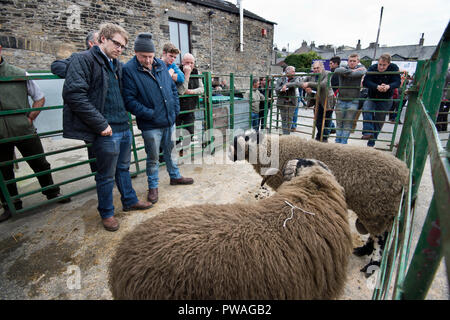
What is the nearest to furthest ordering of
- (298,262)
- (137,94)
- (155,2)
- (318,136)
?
(298,262) < (137,94) < (318,136) < (155,2)

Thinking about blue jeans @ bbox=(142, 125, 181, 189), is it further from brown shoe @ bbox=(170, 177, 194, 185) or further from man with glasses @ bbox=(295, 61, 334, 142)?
man with glasses @ bbox=(295, 61, 334, 142)

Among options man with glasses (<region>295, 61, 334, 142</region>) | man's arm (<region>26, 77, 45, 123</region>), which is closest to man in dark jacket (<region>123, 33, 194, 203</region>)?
man's arm (<region>26, 77, 45, 123</region>)

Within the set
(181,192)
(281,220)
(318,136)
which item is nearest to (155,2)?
(318,136)

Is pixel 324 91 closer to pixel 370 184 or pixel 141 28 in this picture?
pixel 370 184

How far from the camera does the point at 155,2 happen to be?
1030 centimetres

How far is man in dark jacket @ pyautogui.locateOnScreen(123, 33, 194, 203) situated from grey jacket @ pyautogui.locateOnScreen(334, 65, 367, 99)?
14.4ft

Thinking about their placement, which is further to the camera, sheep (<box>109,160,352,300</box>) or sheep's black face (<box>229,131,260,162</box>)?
sheep's black face (<box>229,131,260,162</box>)

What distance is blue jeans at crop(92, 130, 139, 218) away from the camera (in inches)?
106

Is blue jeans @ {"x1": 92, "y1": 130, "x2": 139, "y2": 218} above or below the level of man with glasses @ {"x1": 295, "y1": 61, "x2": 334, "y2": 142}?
below

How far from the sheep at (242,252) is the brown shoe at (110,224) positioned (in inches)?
69.1

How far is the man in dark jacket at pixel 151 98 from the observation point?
301 cm

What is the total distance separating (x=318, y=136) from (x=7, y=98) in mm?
6473

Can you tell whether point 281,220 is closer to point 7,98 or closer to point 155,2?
point 7,98

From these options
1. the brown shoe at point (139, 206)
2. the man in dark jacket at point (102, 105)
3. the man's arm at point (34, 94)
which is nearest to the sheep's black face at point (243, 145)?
the brown shoe at point (139, 206)
